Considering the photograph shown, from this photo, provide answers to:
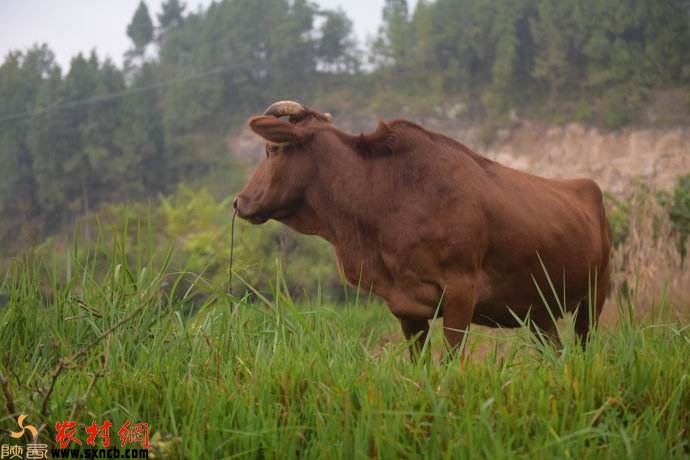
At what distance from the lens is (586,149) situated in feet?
117

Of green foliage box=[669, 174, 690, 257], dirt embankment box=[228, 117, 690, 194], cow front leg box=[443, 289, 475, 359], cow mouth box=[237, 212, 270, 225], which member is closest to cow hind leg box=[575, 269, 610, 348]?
cow front leg box=[443, 289, 475, 359]

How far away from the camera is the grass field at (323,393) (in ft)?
6.75

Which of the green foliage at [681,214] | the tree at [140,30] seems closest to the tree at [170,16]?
the tree at [140,30]

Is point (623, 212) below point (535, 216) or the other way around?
below

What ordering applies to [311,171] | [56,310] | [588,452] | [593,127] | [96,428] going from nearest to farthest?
[588,452] < [96,428] < [56,310] < [311,171] < [593,127]

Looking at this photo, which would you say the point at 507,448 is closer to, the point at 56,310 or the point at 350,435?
the point at 350,435

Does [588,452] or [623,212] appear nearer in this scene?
[588,452]

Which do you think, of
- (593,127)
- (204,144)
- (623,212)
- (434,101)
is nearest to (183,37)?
(204,144)

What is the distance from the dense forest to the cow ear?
97.2ft

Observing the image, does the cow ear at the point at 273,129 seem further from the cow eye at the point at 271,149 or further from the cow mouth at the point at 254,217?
the cow mouth at the point at 254,217

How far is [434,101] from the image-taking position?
44.3 m

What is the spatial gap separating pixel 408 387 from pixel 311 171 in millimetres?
1897

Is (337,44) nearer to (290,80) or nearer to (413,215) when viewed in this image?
(290,80)

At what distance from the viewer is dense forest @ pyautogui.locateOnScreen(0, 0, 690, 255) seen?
35.2 meters
